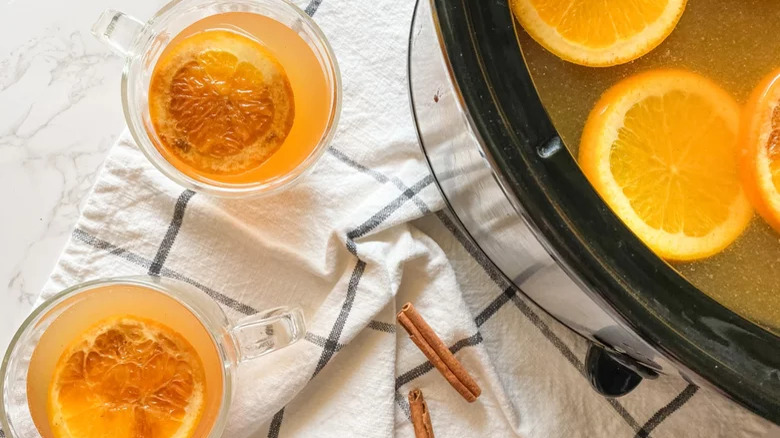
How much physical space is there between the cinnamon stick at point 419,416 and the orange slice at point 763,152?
0.51m

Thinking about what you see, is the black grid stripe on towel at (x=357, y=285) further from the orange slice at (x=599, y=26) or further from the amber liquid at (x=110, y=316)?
the orange slice at (x=599, y=26)

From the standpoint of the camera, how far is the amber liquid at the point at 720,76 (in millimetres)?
839

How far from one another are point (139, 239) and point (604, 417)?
0.68 meters

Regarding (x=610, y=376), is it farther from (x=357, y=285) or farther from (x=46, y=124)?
(x=46, y=124)

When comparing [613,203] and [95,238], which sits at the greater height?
[613,203]

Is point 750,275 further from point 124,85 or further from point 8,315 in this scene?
point 8,315

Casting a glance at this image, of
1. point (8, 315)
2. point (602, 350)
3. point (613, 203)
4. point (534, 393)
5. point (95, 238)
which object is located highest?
point (613, 203)

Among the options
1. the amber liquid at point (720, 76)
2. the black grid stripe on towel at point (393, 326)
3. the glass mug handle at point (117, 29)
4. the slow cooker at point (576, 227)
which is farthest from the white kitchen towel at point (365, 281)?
the slow cooker at point (576, 227)

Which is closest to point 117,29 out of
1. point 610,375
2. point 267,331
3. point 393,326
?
point 267,331

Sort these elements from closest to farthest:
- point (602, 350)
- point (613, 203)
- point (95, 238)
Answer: point (613, 203), point (602, 350), point (95, 238)

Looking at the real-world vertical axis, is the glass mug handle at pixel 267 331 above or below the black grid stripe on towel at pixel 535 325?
below

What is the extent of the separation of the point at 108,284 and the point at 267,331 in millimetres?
209

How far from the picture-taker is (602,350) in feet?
3.29

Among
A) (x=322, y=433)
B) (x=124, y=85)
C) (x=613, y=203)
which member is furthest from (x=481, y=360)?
(x=124, y=85)
